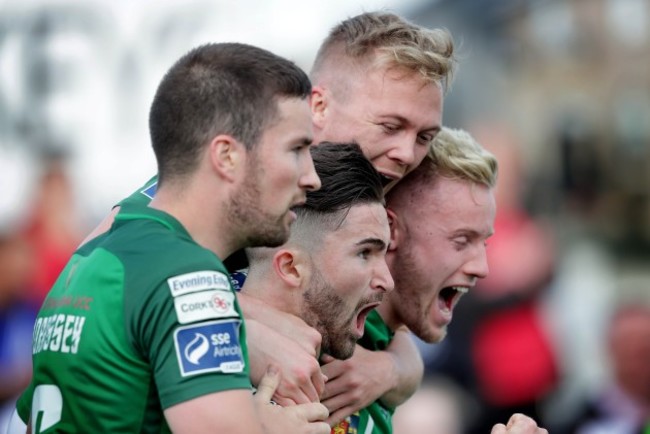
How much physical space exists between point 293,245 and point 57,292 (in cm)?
78

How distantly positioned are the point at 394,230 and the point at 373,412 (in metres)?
0.73

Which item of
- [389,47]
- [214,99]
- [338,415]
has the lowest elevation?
[338,415]

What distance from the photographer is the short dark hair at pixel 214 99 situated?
3.40m

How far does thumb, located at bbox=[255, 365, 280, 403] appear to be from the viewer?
3.57m

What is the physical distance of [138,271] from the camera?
10.7 feet

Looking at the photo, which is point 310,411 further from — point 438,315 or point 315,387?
point 438,315

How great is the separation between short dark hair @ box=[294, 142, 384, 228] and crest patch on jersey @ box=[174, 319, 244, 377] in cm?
90

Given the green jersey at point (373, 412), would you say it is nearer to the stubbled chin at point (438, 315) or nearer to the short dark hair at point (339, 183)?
the stubbled chin at point (438, 315)

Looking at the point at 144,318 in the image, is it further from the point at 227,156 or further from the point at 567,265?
the point at 567,265

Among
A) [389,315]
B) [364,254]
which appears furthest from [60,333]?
[389,315]

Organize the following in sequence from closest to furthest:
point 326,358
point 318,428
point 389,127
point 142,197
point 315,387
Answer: point 318,428 < point 315,387 < point 142,197 < point 326,358 < point 389,127

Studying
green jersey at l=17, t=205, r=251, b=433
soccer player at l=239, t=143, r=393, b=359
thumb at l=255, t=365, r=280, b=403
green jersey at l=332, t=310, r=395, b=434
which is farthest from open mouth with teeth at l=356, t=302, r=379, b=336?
green jersey at l=17, t=205, r=251, b=433

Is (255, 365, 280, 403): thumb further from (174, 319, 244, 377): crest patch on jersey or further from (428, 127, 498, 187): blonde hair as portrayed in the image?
(428, 127, 498, 187): blonde hair

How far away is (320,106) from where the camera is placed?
4.65 metres
